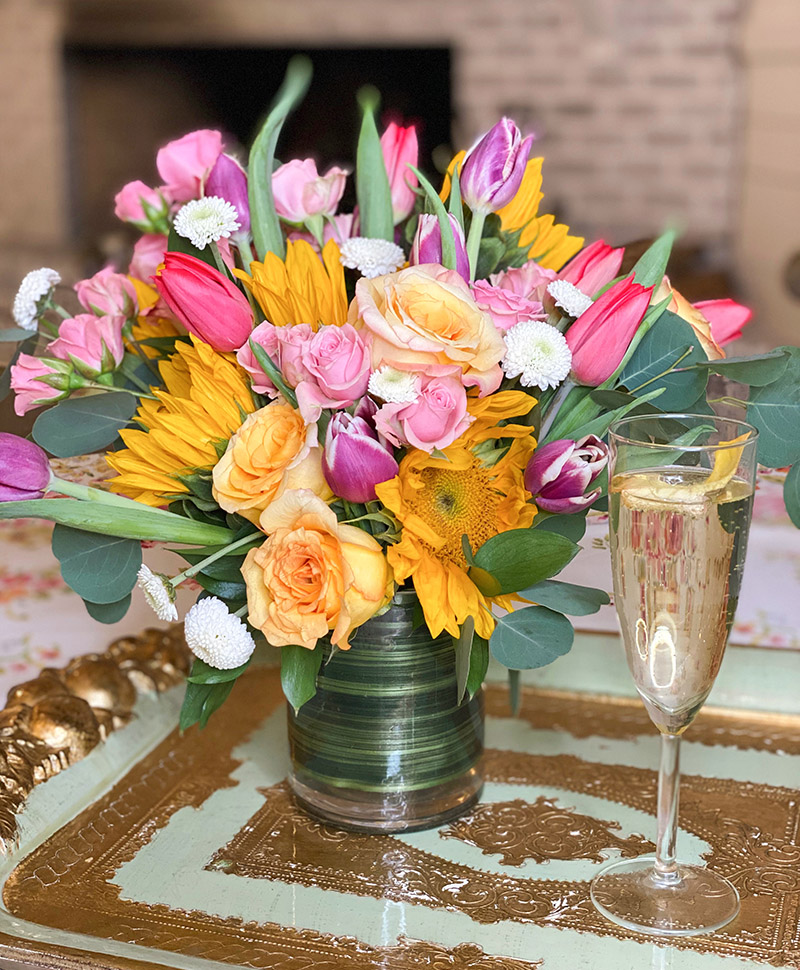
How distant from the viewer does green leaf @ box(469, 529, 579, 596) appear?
2.11 feet

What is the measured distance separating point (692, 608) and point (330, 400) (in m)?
0.22

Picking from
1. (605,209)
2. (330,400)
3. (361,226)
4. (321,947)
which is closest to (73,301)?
(361,226)

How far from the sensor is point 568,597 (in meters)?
0.70

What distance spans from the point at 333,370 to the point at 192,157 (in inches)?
10.3

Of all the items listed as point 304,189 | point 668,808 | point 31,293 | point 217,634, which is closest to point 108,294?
point 31,293

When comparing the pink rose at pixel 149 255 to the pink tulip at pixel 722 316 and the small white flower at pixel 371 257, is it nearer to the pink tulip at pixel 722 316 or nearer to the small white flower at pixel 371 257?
the small white flower at pixel 371 257

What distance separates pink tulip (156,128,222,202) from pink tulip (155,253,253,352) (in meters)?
0.13

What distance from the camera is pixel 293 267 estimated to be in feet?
2.29

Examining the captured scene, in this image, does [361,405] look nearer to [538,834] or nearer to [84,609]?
[538,834]

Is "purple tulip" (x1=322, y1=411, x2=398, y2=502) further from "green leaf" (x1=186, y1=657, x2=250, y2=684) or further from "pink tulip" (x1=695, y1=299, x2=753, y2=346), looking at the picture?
"pink tulip" (x1=695, y1=299, x2=753, y2=346)

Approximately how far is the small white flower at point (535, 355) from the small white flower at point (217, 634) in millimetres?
211

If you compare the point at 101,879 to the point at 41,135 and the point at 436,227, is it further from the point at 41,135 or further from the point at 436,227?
the point at 41,135

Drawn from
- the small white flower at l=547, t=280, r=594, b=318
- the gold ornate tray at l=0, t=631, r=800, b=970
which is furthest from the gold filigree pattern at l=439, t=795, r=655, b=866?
the small white flower at l=547, t=280, r=594, b=318

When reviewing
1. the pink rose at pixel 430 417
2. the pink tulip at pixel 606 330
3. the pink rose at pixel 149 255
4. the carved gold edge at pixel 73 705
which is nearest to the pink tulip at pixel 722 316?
the pink tulip at pixel 606 330
